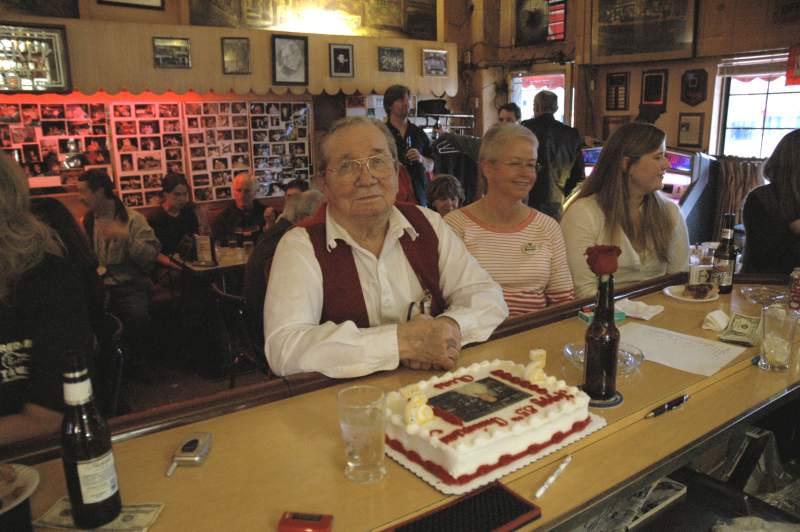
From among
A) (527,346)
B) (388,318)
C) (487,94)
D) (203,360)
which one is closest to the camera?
(527,346)

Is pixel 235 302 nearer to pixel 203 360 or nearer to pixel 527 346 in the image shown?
pixel 203 360

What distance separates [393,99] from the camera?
4.74m

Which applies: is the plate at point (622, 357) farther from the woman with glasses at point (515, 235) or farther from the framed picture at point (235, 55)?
the framed picture at point (235, 55)

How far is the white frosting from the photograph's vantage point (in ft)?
3.60

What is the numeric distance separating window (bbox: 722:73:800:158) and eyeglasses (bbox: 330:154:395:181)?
20.1ft

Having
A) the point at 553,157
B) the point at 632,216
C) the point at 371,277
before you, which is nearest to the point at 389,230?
the point at 371,277

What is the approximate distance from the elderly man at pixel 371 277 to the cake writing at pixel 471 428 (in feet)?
1.27

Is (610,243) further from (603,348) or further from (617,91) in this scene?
(617,91)

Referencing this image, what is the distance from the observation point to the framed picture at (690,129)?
23.4ft

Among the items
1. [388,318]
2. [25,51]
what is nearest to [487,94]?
[25,51]

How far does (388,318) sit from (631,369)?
2.46 feet

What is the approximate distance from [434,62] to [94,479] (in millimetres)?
6517

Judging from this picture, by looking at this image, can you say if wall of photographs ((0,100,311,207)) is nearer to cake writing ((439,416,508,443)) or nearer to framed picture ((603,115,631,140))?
framed picture ((603,115,631,140))

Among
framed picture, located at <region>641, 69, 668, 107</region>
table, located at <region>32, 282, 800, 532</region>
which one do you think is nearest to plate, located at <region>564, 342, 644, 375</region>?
table, located at <region>32, 282, 800, 532</region>
